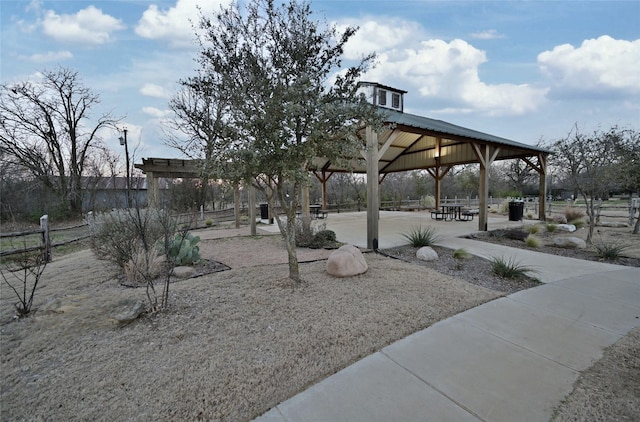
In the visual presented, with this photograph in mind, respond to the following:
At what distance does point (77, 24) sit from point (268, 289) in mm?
7544

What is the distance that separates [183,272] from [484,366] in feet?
13.9

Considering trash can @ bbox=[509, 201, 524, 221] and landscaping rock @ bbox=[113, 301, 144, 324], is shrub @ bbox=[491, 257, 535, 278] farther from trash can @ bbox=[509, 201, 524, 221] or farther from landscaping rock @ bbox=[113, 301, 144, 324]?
trash can @ bbox=[509, 201, 524, 221]

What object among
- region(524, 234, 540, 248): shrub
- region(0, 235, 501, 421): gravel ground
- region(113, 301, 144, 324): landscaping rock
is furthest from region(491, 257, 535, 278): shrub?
region(113, 301, 144, 324): landscaping rock

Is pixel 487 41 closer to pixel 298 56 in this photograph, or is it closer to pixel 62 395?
pixel 298 56

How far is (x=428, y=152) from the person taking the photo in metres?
13.4

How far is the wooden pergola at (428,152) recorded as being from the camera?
605 cm

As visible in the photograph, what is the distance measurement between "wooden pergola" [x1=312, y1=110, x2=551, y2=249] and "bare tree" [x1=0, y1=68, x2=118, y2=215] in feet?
46.9

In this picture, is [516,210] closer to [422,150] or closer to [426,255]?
[422,150]

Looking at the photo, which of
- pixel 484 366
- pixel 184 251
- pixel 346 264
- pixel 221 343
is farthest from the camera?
pixel 184 251

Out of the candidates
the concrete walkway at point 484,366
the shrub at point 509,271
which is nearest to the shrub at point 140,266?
the concrete walkway at point 484,366

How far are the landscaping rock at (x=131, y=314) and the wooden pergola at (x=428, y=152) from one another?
9.06ft

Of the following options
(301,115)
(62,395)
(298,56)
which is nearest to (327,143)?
(301,115)

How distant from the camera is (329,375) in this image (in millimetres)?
1942

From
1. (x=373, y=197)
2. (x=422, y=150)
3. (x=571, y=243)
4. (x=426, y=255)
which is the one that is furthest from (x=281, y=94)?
(x=422, y=150)
